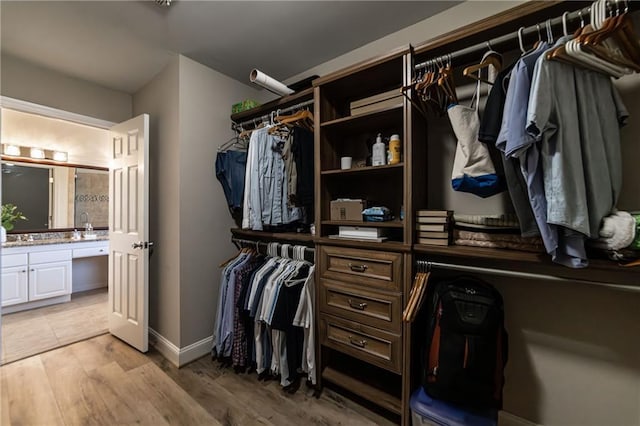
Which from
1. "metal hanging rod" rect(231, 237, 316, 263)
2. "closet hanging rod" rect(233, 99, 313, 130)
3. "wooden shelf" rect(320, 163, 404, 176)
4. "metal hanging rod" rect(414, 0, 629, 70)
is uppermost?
"closet hanging rod" rect(233, 99, 313, 130)

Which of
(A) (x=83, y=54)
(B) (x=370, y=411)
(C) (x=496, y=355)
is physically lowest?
(B) (x=370, y=411)

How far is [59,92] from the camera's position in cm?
223

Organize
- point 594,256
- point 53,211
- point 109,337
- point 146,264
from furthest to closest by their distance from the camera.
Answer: point 53,211, point 109,337, point 146,264, point 594,256

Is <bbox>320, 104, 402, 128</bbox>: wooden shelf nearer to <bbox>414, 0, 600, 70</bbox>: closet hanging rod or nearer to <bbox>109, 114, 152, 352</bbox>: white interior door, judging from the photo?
<bbox>414, 0, 600, 70</bbox>: closet hanging rod

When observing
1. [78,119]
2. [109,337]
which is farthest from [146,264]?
[78,119]

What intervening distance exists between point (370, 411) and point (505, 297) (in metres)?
1.07

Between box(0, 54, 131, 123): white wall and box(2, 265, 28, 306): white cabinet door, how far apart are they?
2158mm

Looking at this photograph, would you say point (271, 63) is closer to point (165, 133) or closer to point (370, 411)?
point (165, 133)

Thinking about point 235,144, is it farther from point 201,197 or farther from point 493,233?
point 493,233

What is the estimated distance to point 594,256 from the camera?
3.49 feet

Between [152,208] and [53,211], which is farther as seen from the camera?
[53,211]

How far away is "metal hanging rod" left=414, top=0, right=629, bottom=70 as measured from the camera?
977 millimetres

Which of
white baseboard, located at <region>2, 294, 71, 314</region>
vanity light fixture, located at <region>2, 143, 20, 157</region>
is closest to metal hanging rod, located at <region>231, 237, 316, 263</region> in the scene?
white baseboard, located at <region>2, 294, 71, 314</region>

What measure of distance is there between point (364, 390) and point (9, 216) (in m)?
4.68
